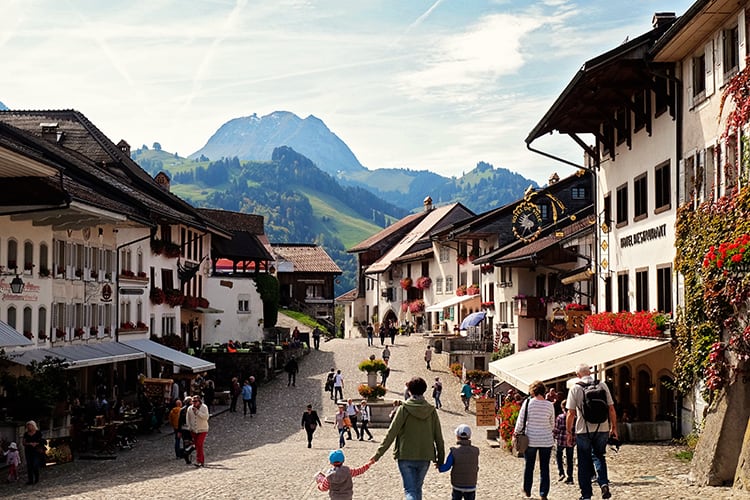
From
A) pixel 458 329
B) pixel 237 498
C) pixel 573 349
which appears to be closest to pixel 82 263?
pixel 573 349

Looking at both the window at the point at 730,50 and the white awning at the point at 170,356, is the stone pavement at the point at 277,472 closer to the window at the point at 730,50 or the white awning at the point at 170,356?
the white awning at the point at 170,356

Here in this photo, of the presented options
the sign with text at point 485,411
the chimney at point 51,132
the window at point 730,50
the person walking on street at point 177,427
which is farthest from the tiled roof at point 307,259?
the window at point 730,50

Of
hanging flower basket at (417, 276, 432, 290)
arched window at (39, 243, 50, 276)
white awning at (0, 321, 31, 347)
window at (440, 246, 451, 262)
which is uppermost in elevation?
window at (440, 246, 451, 262)

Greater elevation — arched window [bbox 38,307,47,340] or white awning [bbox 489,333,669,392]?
arched window [bbox 38,307,47,340]

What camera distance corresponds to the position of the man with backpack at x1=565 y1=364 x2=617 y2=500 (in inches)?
602

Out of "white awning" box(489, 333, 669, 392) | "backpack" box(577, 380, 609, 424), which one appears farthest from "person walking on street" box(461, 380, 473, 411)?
"backpack" box(577, 380, 609, 424)

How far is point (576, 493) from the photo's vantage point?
17.2 metres

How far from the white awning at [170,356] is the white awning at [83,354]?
113 cm

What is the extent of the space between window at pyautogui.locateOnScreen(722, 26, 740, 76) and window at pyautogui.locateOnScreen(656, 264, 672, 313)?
621cm

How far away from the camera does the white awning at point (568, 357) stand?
80.3 feet

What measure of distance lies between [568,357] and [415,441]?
46.7 feet

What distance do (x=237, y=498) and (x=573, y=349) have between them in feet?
41.4

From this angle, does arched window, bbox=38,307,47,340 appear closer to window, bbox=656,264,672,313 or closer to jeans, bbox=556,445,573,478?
window, bbox=656,264,672,313

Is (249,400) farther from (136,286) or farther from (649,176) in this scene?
(649,176)
